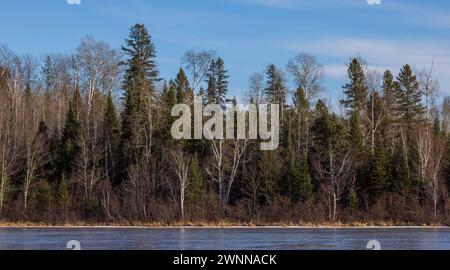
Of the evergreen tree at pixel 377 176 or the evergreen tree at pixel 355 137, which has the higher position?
the evergreen tree at pixel 355 137

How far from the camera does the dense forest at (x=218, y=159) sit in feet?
209

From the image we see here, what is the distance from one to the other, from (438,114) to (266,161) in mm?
32732

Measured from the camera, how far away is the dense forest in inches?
2504

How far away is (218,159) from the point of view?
66.5 m

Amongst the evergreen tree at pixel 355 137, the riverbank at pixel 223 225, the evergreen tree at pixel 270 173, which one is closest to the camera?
the riverbank at pixel 223 225

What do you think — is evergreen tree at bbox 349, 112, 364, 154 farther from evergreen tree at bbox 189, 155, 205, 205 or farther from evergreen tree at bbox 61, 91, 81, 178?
evergreen tree at bbox 61, 91, 81, 178

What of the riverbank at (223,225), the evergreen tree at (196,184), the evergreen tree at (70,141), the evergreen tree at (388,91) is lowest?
the riverbank at (223,225)

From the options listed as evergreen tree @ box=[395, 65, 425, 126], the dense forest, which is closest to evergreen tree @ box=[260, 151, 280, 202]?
Answer: the dense forest

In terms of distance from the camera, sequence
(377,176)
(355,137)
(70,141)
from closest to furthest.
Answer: (377,176)
(355,137)
(70,141)

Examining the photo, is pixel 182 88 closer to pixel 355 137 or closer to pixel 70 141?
pixel 70 141

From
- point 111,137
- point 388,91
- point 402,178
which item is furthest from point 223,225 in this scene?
point 388,91

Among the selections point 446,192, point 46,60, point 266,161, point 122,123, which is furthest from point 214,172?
point 46,60

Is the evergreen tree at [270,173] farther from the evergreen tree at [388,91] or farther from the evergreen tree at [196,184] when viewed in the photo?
the evergreen tree at [388,91]

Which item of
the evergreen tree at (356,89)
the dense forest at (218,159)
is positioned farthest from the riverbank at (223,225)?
Result: the evergreen tree at (356,89)
